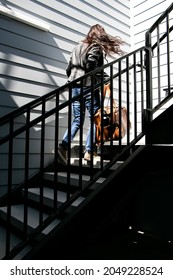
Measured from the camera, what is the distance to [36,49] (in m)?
→ 3.26

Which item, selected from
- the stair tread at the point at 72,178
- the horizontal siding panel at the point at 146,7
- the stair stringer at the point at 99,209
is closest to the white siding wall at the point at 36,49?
the stair tread at the point at 72,178

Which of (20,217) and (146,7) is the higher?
(146,7)

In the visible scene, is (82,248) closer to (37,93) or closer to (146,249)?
(146,249)

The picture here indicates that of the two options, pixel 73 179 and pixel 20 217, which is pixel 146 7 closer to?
pixel 73 179

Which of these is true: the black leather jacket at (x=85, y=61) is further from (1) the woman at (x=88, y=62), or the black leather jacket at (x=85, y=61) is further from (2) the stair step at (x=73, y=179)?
(2) the stair step at (x=73, y=179)

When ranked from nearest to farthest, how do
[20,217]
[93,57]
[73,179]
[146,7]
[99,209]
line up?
[99,209] < [20,217] < [73,179] < [93,57] < [146,7]

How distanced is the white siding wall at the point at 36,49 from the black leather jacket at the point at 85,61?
57cm

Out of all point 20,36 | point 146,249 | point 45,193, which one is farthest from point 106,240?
point 20,36

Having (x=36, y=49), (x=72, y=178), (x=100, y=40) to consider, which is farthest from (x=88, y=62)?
(x=72, y=178)

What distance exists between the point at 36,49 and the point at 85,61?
92cm

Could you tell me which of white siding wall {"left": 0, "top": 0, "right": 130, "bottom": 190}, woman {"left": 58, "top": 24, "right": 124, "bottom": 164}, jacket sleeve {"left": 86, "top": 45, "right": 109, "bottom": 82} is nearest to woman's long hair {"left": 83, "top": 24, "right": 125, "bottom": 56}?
woman {"left": 58, "top": 24, "right": 124, "bottom": 164}

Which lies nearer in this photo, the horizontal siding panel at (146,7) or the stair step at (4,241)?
the stair step at (4,241)

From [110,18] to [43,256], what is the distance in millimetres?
4282

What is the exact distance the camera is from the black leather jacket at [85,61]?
2.58m
